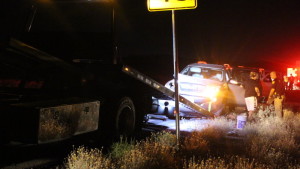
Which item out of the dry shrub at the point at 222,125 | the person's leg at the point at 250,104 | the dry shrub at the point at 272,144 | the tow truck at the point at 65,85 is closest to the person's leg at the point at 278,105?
the dry shrub at the point at 272,144

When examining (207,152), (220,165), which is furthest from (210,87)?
(220,165)

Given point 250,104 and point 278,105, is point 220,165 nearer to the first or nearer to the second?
point 250,104

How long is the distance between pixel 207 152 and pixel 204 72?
6.78 m

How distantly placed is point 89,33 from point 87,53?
1.63 feet

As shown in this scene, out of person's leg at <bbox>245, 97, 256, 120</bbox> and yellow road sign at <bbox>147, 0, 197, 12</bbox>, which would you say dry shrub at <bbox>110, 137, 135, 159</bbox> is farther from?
person's leg at <bbox>245, 97, 256, 120</bbox>

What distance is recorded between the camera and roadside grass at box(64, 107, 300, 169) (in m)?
4.73

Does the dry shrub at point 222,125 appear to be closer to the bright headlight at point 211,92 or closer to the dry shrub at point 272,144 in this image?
the dry shrub at point 272,144

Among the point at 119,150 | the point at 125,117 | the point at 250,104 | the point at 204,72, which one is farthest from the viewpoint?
the point at 204,72

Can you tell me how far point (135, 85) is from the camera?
7.09 metres

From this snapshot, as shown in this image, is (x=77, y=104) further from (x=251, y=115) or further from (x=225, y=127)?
(x=251, y=115)

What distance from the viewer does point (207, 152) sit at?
20.8ft

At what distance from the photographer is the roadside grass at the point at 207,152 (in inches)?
186

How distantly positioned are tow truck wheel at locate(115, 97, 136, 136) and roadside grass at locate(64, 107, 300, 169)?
0.27 meters

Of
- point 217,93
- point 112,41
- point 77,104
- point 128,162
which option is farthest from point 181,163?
point 217,93
